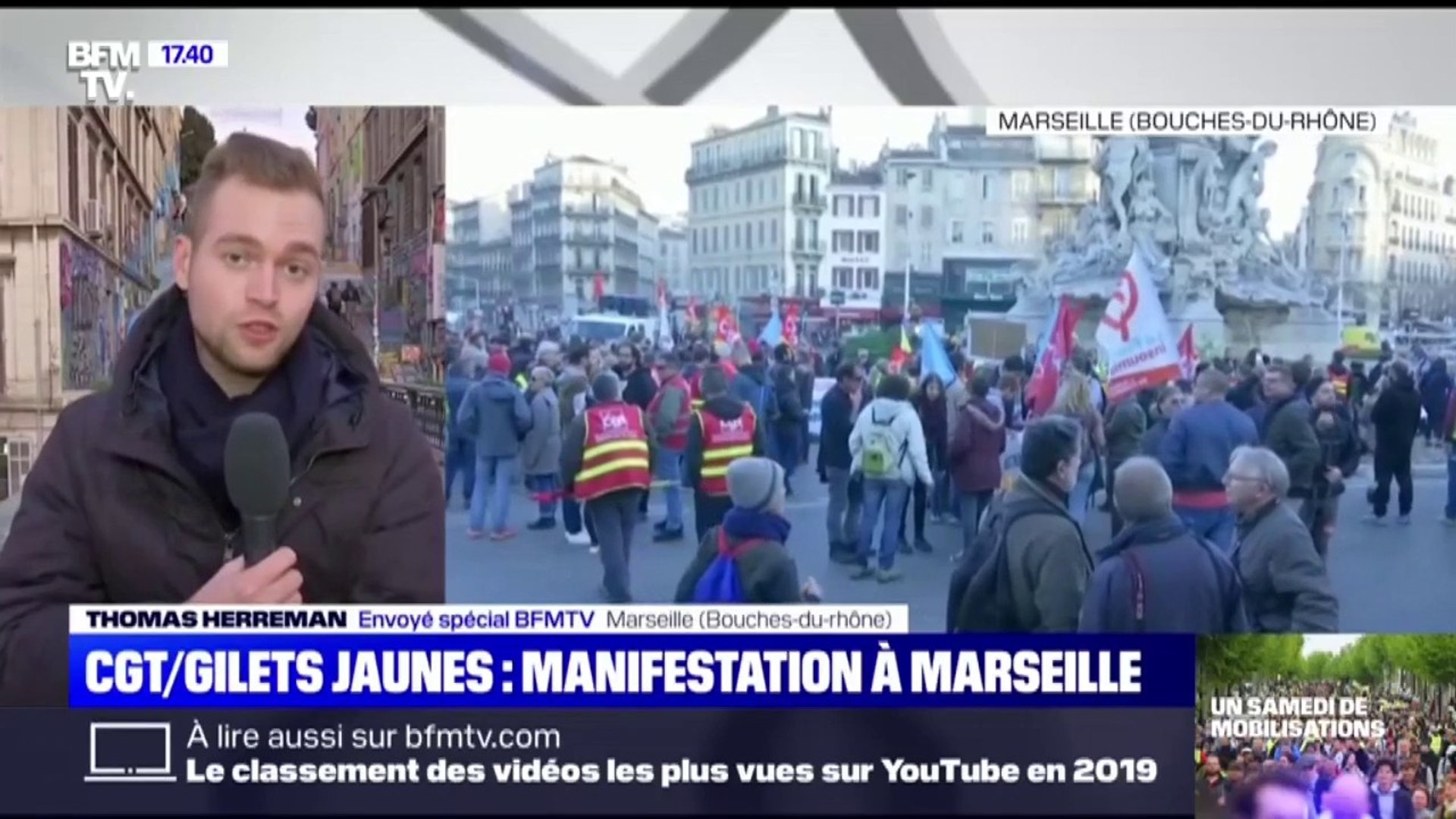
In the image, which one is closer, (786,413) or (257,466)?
(257,466)

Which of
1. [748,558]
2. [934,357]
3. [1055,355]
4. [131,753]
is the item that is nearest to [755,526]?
[748,558]

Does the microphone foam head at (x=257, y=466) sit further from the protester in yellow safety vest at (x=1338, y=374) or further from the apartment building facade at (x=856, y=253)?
the protester in yellow safety vest at (x=1338, y=374)

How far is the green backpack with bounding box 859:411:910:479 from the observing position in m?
4.04

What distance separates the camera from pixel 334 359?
13.2ft

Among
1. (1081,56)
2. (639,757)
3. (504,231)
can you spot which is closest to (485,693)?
(639,757)

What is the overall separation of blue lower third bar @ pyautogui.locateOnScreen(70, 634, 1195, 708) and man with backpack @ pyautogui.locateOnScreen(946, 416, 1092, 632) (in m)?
0.06

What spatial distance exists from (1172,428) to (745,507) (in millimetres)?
1152

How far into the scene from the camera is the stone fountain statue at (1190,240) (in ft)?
13.2

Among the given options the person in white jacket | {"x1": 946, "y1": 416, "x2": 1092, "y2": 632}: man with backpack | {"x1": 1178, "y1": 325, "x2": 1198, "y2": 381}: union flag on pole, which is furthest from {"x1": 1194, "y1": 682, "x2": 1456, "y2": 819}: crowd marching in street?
the person in white jacket

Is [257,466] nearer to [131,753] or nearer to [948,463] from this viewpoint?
[131,753]

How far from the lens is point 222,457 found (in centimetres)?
390

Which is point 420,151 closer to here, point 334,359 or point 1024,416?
point 334,359

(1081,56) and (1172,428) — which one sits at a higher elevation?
(1081,56)
